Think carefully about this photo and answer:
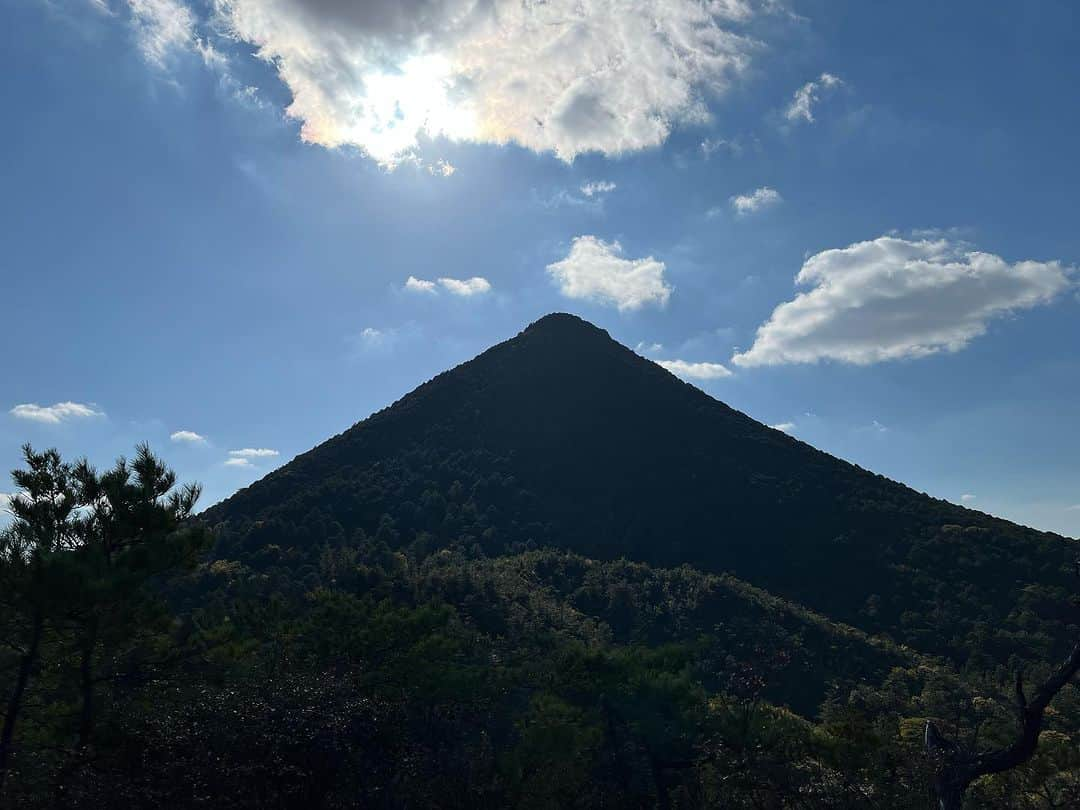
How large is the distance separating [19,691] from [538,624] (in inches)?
1050

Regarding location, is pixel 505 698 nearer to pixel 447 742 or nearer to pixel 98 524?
pixel 447 742

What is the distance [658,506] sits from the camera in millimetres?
66750

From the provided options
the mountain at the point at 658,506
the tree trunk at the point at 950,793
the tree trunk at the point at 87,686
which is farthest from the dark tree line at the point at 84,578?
the mountain at the point at 658,506

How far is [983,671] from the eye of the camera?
43.5m

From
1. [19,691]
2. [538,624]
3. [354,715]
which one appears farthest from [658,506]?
[19,691]

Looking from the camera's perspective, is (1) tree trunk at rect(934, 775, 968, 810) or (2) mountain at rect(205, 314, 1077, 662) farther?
(2) mountain at rect(205, 314, 1077, 662)

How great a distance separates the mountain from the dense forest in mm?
305

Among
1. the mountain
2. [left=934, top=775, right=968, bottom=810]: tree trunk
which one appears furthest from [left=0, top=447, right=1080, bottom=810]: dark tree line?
the mountain

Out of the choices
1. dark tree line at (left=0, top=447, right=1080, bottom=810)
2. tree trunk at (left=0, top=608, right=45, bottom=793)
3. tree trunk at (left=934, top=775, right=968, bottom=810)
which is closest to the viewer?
tree trunk at (left=934, top=775, right=968, bottom=810)

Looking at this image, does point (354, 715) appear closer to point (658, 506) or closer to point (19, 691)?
point (19, 691)

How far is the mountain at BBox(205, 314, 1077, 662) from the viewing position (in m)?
51.5

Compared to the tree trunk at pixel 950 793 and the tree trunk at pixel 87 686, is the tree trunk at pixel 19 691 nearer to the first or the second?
the tree trunk at pixel 87 686

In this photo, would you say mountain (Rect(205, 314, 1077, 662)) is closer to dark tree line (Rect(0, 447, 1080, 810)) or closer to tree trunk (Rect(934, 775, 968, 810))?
dark tree line (Rect(0, 447, 1080, 810))

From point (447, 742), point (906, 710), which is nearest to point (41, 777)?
point (447, 742)
